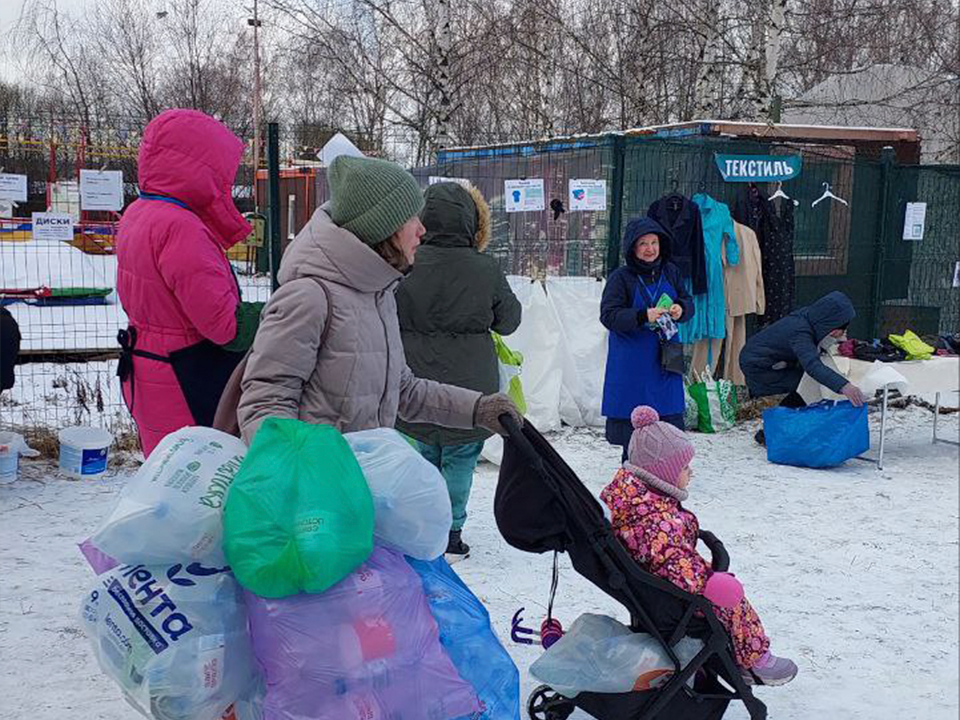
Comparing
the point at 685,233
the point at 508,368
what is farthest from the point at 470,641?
the point at 685,233

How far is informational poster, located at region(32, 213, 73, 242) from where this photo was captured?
652 cm

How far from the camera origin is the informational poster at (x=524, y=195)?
7375mm

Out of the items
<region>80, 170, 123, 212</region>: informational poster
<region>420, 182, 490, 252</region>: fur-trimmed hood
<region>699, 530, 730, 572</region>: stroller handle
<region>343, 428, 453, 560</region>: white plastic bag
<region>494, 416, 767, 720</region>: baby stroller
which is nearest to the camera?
<region>343, 428, 453, 560</region>: white plastic bag

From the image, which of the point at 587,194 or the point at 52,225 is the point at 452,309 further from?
the point at 52,225

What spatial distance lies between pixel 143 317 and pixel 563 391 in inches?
178

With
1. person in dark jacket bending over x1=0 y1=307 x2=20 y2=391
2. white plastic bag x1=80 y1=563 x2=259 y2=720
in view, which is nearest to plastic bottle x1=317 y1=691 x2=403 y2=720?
white plastic bag x1=80 y1=563 x2=259 y2=720

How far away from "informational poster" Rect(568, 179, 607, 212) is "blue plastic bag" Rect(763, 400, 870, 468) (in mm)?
2172

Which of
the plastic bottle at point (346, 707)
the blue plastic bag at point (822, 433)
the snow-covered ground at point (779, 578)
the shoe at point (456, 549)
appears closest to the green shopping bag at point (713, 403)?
the snow-covered ground at point (779, 578)

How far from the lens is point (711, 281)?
753 cm

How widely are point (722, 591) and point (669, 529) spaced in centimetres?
24

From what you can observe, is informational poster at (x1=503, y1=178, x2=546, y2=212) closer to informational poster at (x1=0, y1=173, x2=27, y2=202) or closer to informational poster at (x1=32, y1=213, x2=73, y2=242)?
informational poster at (x1=32, y1=213, x2=73, y2=242)

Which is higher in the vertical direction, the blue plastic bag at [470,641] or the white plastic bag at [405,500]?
the white plastic bag at [405,500]

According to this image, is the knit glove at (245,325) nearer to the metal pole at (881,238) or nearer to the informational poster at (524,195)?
the informational poster at (524,195)

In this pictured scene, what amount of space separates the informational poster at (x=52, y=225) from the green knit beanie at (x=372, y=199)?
4.73 m
